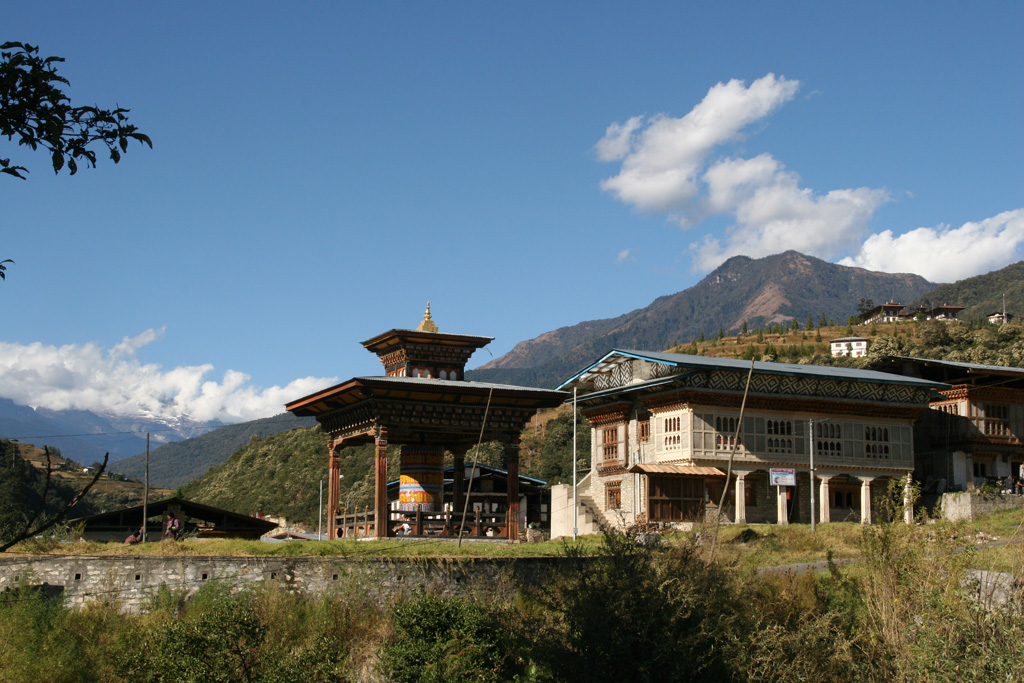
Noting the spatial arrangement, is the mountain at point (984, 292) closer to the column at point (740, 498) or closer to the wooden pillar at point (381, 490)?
the column at point (740, 498)

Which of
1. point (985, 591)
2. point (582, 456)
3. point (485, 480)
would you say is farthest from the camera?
point (582, 456)

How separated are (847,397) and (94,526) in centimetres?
2918

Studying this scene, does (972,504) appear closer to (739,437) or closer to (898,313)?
(739,437)

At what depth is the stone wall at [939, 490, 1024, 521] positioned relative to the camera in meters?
41.5

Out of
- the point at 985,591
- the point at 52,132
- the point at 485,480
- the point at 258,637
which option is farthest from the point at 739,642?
the point at 485,480

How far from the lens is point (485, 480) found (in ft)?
133

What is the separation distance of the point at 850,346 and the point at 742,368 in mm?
57086

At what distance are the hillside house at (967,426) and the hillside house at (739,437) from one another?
2.04m

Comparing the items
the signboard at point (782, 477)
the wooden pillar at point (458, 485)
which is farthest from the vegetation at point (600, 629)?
the signboard at point (782, 477)

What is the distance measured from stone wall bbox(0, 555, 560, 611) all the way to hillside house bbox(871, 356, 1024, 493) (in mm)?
27820

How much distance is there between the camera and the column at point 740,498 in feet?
128

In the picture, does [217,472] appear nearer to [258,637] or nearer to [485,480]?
[485,480]

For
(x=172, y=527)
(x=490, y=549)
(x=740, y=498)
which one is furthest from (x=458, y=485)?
(x=740, y=498)

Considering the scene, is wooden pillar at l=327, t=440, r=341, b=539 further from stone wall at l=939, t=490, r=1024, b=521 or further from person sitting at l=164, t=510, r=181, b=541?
stone wall at l=939, t=490, r=1024, b=521
